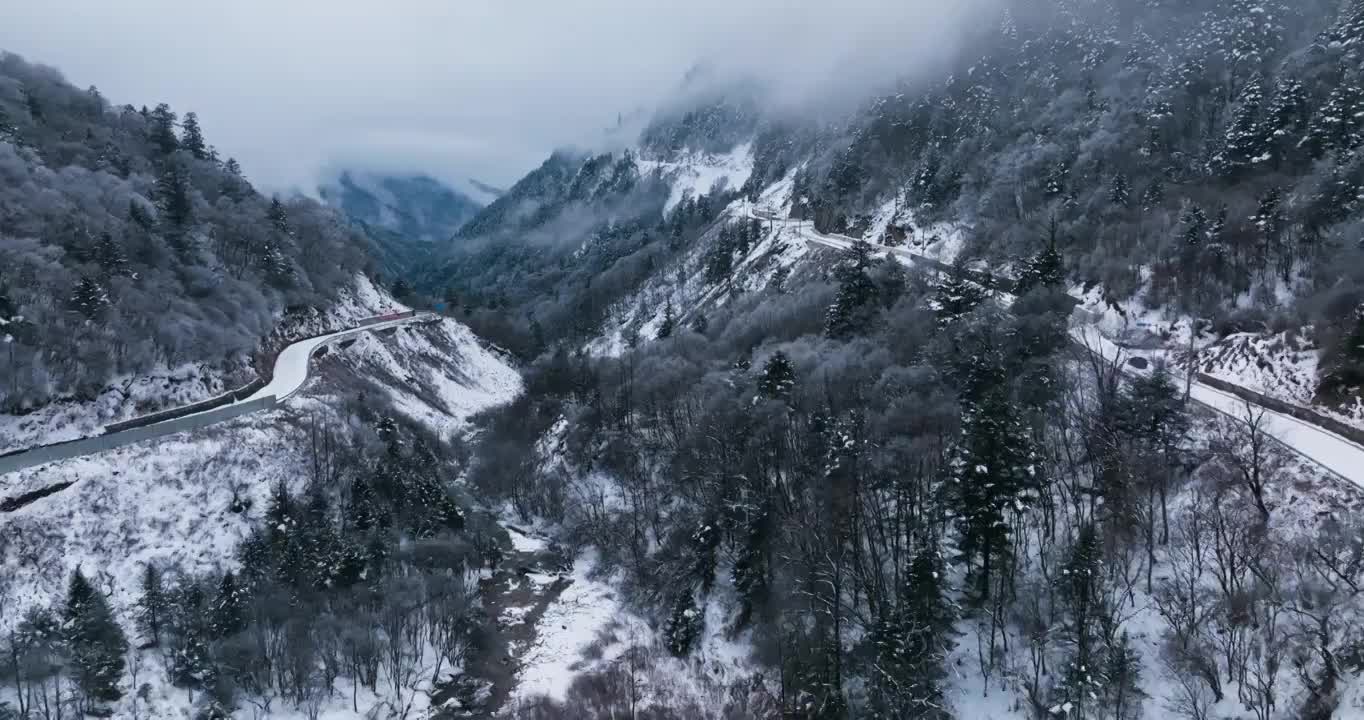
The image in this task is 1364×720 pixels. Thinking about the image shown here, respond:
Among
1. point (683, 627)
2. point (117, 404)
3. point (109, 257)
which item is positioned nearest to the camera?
point (683, 627)

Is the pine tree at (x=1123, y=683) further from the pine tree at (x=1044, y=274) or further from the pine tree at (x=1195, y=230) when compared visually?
the pine tree at (x=1195, y=230)

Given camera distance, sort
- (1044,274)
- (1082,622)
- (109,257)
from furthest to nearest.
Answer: (1044,274) → (109,257) → (1082,622)

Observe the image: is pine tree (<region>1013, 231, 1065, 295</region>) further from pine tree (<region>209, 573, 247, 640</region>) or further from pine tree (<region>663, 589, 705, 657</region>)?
pine tree (<region>209, 573, 247, 640</region>)

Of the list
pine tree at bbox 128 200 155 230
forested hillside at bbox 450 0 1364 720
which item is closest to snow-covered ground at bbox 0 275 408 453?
pine tree at bbox 128 200 155 230

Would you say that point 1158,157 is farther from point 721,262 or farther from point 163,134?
point 163,134

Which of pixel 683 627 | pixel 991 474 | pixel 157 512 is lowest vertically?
pixel 683 627

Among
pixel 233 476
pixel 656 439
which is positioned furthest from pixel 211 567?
pixel 656 439

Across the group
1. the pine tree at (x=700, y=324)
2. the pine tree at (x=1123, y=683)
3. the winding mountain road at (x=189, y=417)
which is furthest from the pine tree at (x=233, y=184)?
the pine tree at (x=1123, y=683)

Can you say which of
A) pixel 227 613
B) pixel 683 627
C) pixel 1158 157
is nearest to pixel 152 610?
pixel 227 613
